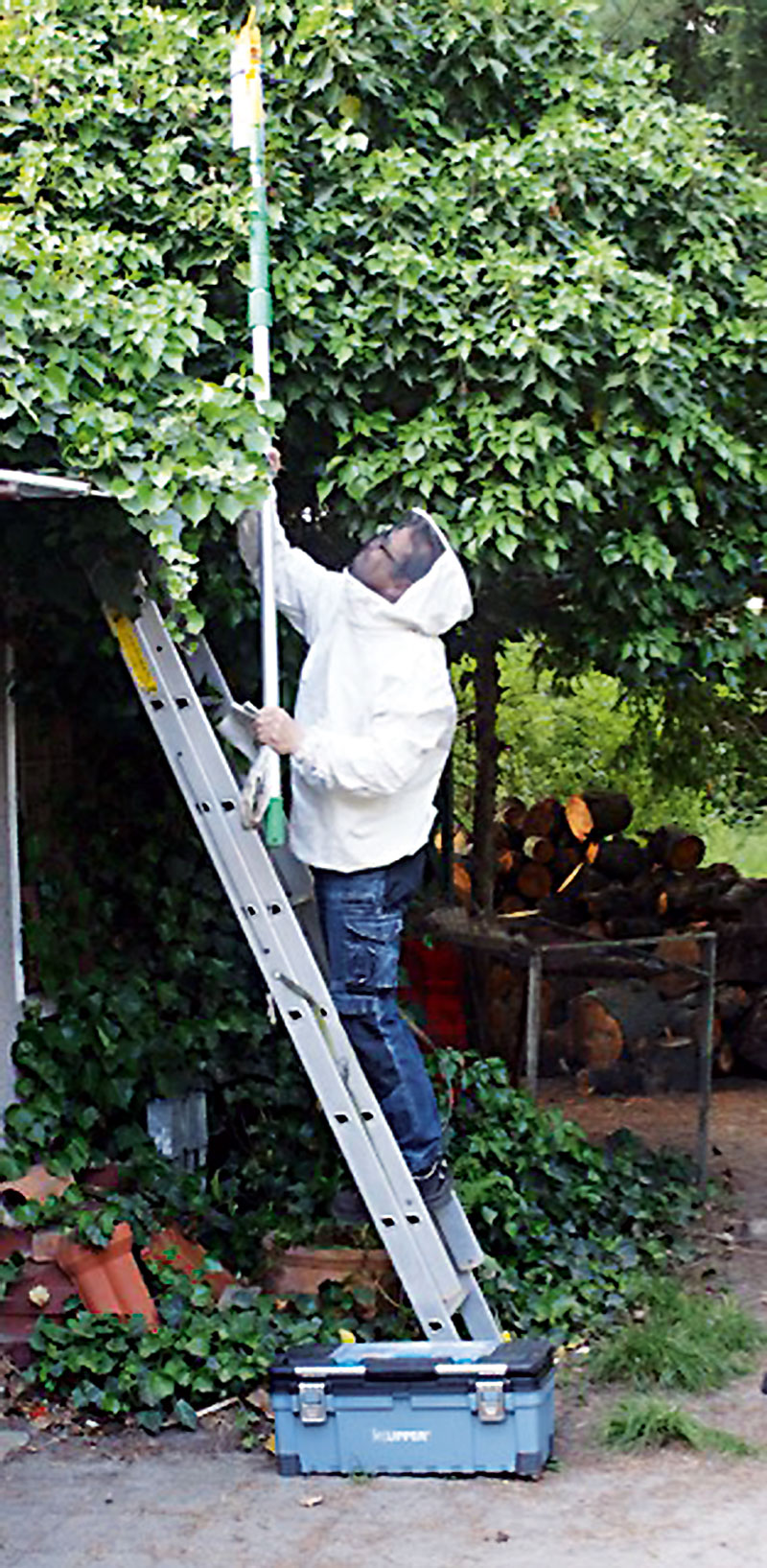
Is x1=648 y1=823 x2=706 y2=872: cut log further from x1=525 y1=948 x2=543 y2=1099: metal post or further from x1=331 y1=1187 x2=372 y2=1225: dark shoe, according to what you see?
x1=331 y1=1187 x2=372 y2=1225: dark shoe

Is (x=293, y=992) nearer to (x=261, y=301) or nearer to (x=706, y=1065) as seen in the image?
(x=261, y=301)

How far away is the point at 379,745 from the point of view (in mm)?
4980

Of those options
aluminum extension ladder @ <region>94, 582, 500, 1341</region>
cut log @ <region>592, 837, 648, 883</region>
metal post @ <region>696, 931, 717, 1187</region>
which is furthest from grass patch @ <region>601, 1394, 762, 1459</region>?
cut log @ <region>592, 837, 648, 883</region>

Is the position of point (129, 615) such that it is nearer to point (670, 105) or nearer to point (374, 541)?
point (374, 541)

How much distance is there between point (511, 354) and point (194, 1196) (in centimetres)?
265

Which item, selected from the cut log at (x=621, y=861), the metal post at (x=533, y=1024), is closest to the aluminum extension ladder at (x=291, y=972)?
the metal post at (x=533, y=1024)

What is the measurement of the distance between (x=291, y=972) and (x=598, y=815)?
5.78 m

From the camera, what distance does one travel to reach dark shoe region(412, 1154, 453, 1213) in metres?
5.20

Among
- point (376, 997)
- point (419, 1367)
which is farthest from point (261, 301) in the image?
point (419, 1367)

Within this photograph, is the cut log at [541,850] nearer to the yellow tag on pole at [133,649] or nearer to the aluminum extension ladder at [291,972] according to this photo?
the aluminum extension ladder at [291,972]

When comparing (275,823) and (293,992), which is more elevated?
(275,823)

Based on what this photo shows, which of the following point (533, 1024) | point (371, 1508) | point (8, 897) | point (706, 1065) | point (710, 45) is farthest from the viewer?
point (706, 1065)

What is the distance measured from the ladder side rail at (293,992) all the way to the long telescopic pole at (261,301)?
123 millimetres

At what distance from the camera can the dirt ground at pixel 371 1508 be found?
436cm
